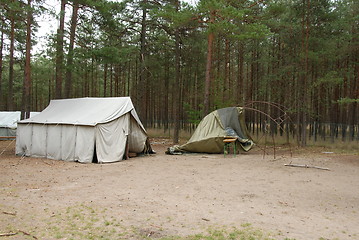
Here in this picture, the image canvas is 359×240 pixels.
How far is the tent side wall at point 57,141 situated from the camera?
1009 centimetres

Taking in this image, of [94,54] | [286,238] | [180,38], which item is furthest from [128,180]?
[180,38]

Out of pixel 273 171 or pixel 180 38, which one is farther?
pixel 180 38

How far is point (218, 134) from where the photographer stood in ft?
40.0

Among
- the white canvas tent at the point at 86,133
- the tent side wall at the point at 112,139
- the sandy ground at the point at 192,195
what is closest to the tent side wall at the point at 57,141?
the white canvas tent at the point at 86,133

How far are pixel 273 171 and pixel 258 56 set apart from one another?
12.4 m

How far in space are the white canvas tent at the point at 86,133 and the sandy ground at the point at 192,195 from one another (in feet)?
2.48

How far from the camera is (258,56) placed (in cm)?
1944

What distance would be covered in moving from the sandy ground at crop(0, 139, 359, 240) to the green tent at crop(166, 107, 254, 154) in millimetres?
2488

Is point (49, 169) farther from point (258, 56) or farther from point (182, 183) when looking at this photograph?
point (258, 56)

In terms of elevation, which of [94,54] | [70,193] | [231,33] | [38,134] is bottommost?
[70,193]

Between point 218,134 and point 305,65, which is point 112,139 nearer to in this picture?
point 218,134

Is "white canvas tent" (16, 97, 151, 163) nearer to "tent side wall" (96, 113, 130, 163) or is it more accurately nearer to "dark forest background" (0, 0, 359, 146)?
"tent side wall" (96, 113, 130, 163)

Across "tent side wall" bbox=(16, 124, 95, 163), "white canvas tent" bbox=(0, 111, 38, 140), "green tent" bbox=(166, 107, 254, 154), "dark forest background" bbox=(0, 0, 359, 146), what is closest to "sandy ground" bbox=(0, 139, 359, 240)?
"tent side wall" bbox=(16, 124, 95, 163)

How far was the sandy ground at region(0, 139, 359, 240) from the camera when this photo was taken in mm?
4180
